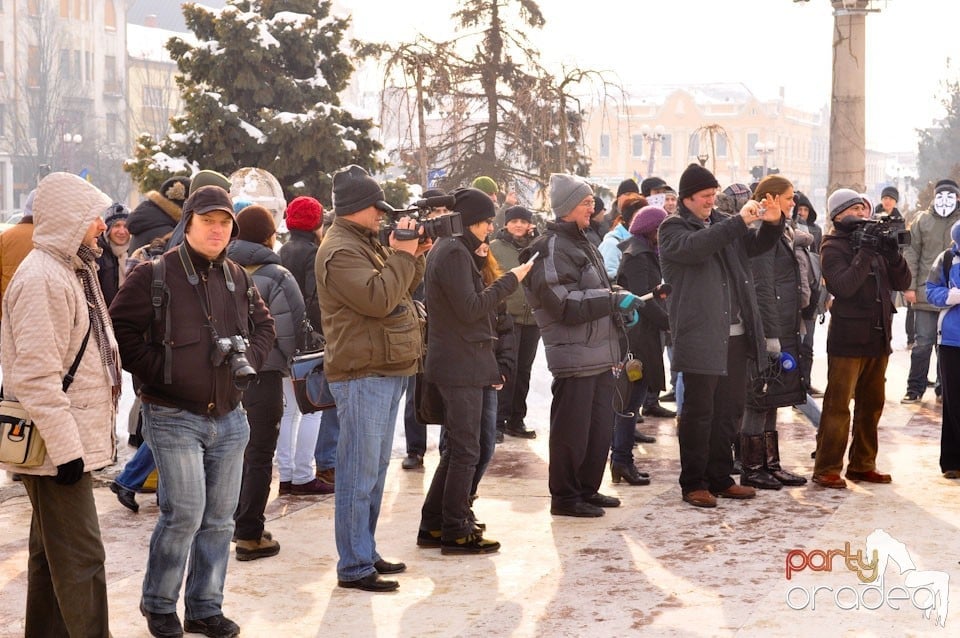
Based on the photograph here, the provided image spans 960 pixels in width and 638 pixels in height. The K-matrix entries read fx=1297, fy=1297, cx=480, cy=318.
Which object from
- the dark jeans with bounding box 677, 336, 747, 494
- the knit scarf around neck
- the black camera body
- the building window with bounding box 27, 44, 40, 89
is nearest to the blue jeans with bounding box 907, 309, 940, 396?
the black camera body

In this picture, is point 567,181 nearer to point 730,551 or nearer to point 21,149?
point 730,551

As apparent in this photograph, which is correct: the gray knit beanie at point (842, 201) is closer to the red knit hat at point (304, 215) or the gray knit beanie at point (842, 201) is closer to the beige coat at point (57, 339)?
the red knit hat at point (304, 215)

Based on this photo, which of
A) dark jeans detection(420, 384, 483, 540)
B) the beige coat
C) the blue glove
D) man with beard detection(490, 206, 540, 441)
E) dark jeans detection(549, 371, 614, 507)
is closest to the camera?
the beige coat

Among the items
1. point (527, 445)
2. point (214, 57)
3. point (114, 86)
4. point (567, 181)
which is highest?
point (114, 86)

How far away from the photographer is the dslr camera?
16.1 ft

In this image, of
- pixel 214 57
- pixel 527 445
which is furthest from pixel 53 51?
pixel 527 445

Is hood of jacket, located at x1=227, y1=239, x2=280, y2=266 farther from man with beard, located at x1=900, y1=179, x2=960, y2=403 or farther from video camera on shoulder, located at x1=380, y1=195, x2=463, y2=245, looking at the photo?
man with beard, located at x1=900, y1=179, x2=960, y2=403

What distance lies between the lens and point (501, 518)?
7316 mm

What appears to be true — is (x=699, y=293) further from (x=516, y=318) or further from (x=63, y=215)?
(x=63, y=215)

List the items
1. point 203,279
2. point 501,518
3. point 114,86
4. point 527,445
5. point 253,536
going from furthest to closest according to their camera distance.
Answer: point 114,86
point 527,445
point 501,518
point 253,536
point 203,279

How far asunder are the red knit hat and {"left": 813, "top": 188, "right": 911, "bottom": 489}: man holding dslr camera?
3.12 m

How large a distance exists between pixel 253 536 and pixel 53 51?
7005cm

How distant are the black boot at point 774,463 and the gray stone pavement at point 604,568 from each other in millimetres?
81

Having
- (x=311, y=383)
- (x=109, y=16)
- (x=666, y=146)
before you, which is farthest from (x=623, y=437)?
(x=666, y=146)
